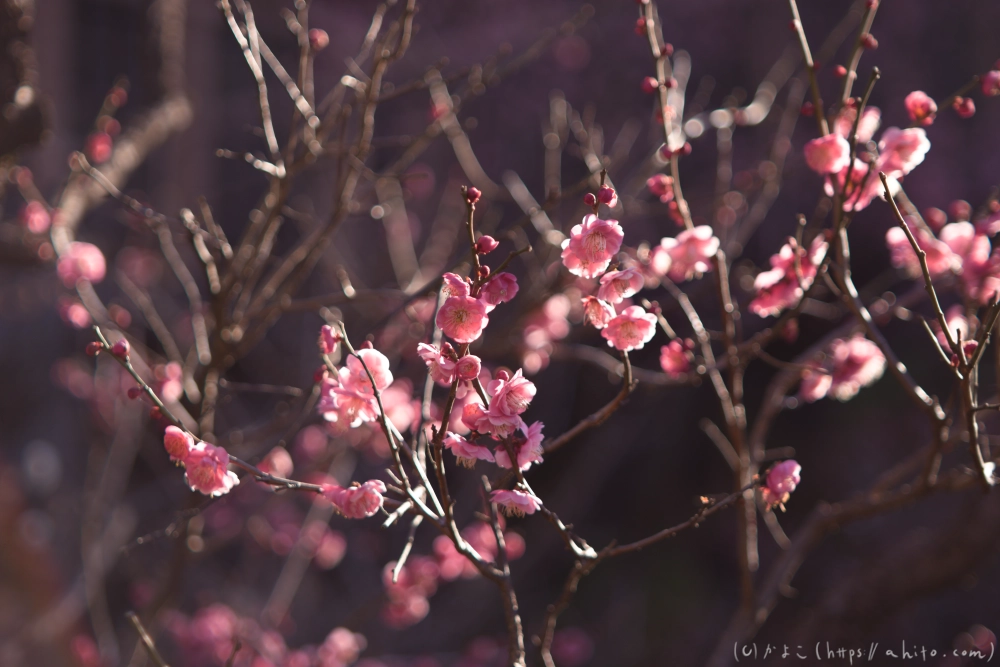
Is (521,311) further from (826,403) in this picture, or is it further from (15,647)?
(15,647)

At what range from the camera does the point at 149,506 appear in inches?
182

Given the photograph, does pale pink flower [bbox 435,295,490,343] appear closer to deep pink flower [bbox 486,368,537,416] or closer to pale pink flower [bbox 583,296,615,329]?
deep pink flower [bbox 486,368,537,416]

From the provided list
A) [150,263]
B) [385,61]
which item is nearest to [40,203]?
[385,61]

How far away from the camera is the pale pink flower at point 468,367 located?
1041 millimetres

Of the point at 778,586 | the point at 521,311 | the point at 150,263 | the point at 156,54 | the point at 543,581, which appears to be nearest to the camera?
the point at 778,586

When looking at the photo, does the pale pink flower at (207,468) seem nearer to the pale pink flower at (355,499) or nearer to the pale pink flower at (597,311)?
the pale pink flower at (355,499)

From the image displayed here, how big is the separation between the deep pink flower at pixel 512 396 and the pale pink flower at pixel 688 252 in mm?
621

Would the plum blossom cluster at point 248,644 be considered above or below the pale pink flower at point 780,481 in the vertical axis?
below

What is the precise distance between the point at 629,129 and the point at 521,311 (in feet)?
6.94

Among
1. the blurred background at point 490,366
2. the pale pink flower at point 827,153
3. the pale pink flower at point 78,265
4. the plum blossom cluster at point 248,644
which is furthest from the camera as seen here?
the blurred background at point 490,366

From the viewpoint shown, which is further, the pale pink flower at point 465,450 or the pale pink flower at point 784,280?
the pale pink flower at point 784,280

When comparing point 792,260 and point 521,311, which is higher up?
point 792,260

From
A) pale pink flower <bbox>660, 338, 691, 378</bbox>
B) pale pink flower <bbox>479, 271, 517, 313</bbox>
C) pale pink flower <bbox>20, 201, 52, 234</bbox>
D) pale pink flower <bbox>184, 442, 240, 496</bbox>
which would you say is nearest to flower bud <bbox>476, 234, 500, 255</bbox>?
pale pink flower <bbox>479, 271, 517, 313</bbox>

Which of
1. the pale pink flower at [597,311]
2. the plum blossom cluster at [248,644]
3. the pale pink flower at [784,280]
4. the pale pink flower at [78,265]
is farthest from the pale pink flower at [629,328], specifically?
the plum blossom cluster at [248,644]
